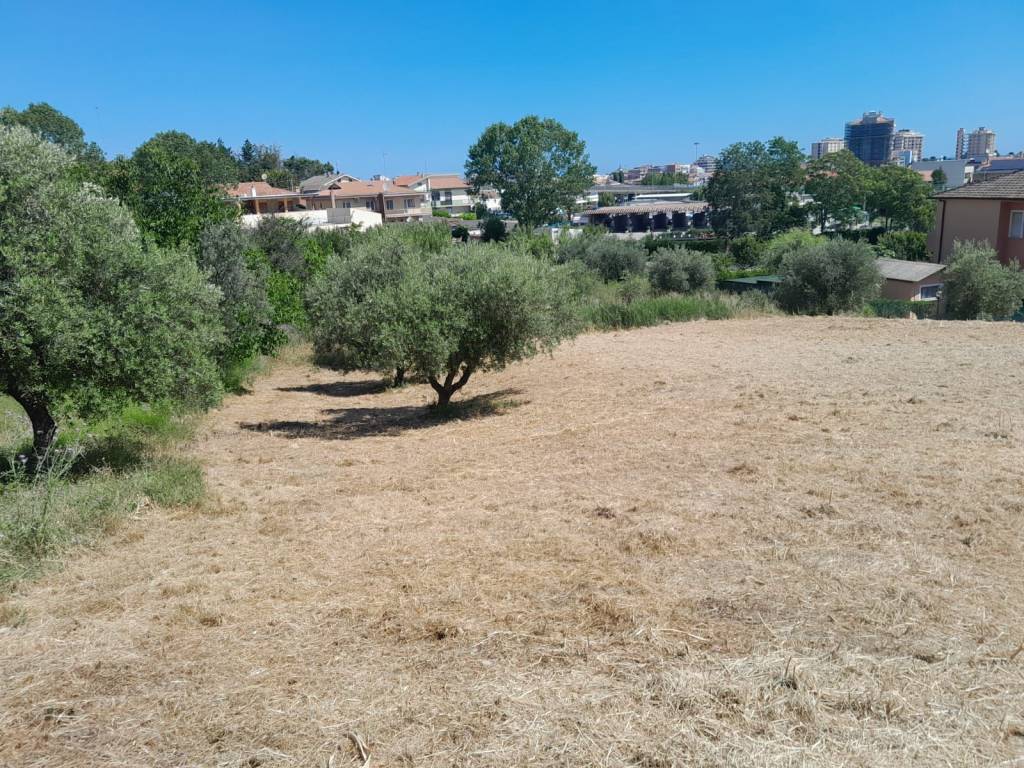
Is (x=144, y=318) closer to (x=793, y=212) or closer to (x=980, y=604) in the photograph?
(x=980, y=604)

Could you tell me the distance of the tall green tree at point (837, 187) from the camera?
70812 mm

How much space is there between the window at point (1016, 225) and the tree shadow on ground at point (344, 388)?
107ft

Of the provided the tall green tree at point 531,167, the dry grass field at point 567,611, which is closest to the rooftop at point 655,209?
the tall green tree at point 531,167

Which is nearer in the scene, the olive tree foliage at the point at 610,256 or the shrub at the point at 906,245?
the olive tree foliage at the point at 610,256

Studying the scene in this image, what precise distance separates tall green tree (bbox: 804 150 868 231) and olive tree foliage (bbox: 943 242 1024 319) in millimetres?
45497

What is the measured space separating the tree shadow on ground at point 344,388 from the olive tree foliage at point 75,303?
32.3 ft

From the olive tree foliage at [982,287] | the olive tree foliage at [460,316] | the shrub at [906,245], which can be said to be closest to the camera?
the olive tree foliage at [460,316]

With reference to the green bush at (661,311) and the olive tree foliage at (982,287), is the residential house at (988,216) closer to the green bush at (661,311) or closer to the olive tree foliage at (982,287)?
the olive tree foliage at (982,287)

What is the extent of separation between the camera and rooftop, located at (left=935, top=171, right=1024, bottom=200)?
118 feet

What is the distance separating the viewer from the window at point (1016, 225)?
36250 mm

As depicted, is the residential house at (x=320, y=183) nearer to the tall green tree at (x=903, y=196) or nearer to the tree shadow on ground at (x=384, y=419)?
the tall green tree at (x=903, y=196)

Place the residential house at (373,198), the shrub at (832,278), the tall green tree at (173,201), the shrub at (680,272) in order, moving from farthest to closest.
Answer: the residential house at (373,198) < the shrub at (680,272) < the shrub at (832,278) < the tall green tree at (173,201)

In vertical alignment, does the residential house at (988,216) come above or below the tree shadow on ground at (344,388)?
above

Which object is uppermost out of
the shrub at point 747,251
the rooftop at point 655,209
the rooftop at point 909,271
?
the rooftop at point 655,209
